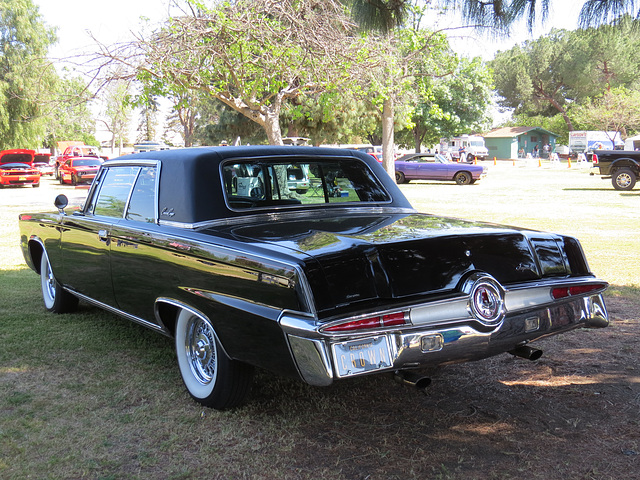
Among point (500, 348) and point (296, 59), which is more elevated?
point (296, 59)

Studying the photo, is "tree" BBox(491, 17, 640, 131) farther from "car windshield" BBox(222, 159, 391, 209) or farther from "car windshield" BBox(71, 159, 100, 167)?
"car windshield" BBox(222, 159, 391, 209)

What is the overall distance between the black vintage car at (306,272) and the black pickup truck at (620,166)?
17.9 meters

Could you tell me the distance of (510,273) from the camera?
126 inches

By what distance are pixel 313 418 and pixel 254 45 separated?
40.0ft

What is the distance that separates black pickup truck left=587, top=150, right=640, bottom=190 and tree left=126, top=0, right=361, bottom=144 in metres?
10.0

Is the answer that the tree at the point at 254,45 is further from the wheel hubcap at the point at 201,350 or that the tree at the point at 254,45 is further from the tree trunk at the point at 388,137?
the wheel hubcap at the point at 201,350

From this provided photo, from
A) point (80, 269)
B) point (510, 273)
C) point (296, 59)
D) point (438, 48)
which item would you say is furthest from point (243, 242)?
point (438, 48)

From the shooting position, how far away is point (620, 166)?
20.0 metres

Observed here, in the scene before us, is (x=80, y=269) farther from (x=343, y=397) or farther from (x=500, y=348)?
(x=500, y=348)

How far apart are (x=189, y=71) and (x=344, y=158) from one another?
433 inches

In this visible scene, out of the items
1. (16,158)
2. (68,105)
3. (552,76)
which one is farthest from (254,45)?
(552,76)

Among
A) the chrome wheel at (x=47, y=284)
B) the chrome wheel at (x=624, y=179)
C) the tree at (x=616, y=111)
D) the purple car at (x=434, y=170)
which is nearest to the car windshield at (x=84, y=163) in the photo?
the purple car at (x=434, y=170)

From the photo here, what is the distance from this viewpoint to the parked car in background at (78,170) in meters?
28.2

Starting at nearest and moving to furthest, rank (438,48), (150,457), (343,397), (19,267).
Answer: (150,457) → (343,397) → (19,267) → (438,48)
